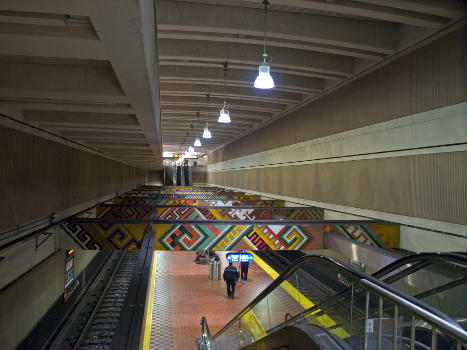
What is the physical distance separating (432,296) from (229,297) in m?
8.12

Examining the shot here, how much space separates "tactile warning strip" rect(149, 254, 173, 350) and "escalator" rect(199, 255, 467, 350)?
4.39 meters

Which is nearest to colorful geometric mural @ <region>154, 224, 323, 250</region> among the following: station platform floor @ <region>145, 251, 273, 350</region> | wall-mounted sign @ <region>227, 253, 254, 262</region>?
station platform floor @ <region>145, 251, 273, 350</region>

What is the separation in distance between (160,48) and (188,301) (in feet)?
23.0

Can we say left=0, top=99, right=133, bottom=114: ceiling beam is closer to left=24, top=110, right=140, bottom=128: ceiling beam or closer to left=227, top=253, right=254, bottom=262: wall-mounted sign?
left=24, top=110, right=140, bottom=128: ceiling beam

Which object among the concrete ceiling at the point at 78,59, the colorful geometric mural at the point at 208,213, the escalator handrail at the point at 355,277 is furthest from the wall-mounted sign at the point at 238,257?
the escalator handrail at the point at 355,277

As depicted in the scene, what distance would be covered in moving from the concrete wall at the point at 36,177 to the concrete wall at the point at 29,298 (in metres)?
1.19

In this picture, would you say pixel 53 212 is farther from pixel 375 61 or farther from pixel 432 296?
pixel 375 61

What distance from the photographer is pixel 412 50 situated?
225 inches

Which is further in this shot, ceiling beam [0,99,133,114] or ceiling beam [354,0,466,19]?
ceiling beam [354,0,466,19]

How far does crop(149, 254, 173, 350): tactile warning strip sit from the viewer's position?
25.0ft

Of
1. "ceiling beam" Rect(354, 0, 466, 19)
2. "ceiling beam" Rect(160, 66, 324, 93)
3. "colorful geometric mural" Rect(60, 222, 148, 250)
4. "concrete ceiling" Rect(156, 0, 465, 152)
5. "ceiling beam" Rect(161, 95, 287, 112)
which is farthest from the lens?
"ceiling beam" Rect(161, 95, 287, 112)

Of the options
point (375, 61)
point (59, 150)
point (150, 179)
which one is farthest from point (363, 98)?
point (150, 179)

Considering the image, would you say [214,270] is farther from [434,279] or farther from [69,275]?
[434,279]

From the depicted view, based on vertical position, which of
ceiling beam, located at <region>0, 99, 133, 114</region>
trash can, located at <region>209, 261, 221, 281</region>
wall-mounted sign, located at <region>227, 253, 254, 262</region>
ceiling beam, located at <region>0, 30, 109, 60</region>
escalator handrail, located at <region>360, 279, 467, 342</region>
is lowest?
trash can, located at <region>209, 261, 221, 281</region>
